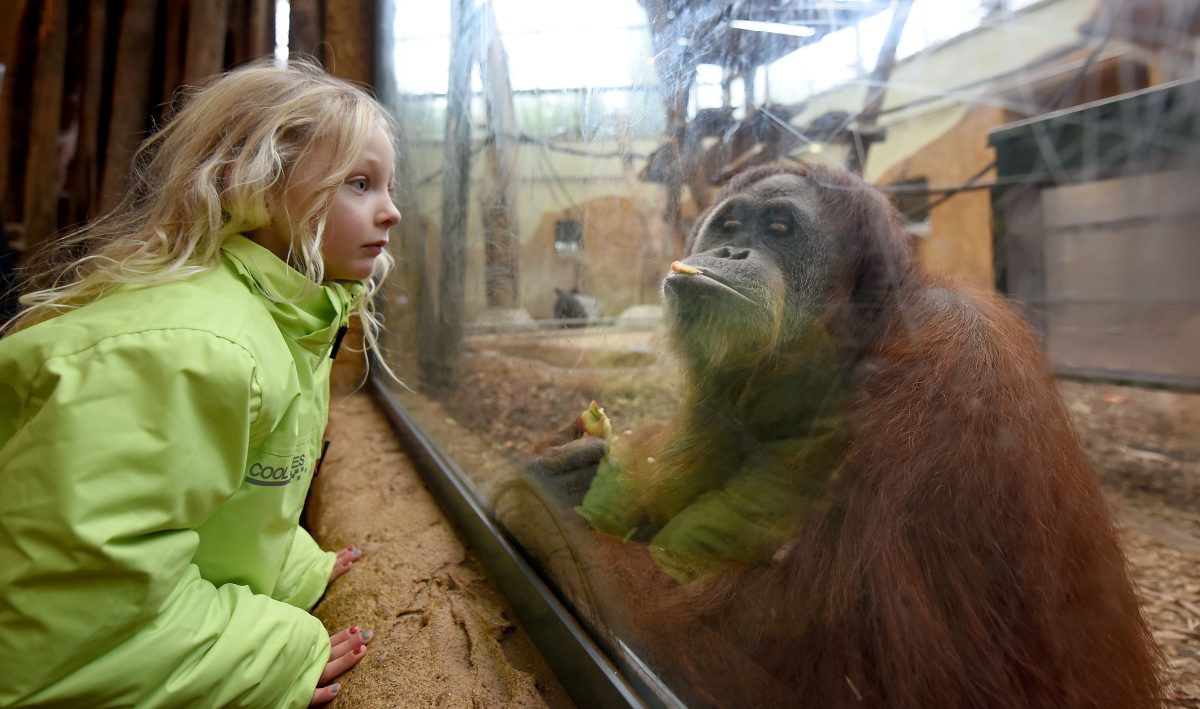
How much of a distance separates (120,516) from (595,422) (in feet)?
3.58

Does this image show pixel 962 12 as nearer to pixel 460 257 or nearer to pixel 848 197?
pixel 848 197

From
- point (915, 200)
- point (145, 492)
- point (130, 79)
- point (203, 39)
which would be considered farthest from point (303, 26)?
point (145, 492)

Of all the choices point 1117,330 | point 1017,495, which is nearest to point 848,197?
point 1117,330

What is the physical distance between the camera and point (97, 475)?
89 centimetres

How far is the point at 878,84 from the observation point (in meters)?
1.75

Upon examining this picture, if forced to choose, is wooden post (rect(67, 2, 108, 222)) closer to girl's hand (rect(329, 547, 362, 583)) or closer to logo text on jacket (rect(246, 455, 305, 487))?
girl's hand (rect(329, 547, 362, 583))

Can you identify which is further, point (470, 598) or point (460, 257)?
point (460, 257)

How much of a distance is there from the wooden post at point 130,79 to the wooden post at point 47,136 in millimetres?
492

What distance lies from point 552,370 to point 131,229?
1.24 m

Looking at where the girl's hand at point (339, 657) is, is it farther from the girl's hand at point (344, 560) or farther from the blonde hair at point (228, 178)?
the blonde hair at point (228, 178)

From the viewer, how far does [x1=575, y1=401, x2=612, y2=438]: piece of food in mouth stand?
5.72ft

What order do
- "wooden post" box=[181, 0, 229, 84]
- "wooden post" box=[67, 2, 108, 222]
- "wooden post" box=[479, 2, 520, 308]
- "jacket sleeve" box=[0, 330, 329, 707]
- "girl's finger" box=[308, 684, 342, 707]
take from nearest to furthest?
"jacket sleeve" box=[0, 330, 329, 707], "girl's finger" box=[308, 684, 342, 707], "wooden post" box=[479, 2, 520, 308], "wooden post" box=[181, 0, 229, 84], "wooden post" box=[67, 2, 108, 222]

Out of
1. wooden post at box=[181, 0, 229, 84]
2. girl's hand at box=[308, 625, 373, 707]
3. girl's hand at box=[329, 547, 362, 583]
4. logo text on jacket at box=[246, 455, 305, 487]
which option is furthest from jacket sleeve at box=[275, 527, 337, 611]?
wooden post at box=[181, 0, 229, 84]

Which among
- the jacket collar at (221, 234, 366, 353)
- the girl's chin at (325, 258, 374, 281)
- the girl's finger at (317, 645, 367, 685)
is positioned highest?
the girl's chin at (325, 258, 374, 281)
